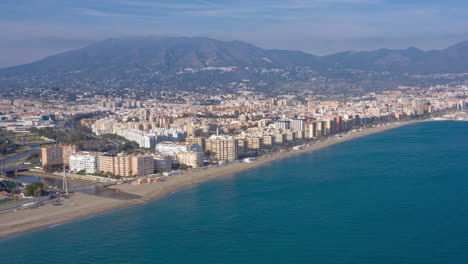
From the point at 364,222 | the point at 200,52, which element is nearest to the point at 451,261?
the point at 364,222

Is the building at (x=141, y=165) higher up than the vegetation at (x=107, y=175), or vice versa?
the building at (x=141, y=165)

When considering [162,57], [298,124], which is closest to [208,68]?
[162,57]

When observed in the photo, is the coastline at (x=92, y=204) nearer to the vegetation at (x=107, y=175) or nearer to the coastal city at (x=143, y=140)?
the coastal city at (x=143, y=140)

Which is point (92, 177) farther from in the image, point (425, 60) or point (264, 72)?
point (425, 60)

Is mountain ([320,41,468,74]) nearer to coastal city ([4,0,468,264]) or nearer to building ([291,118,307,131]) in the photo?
coastal city ([4,0,468,264])

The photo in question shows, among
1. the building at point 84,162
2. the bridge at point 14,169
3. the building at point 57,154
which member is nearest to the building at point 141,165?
the building at point 84,162

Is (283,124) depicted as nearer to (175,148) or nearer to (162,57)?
(175,148)
